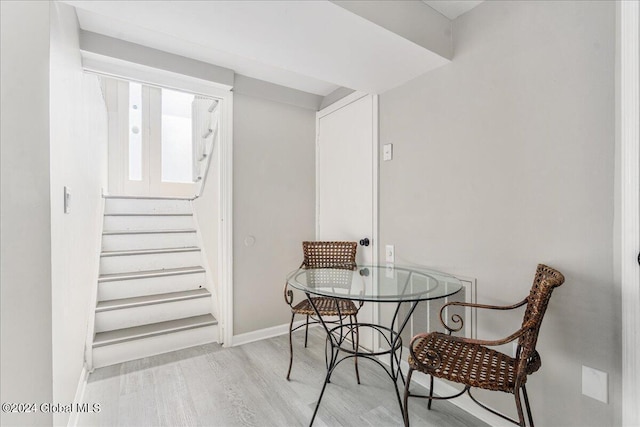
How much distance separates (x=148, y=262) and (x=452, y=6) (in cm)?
325

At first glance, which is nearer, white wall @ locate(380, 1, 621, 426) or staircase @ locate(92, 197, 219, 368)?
white wall @ locate(380, 1, 621, 426)

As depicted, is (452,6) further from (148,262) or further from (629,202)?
(148,262)

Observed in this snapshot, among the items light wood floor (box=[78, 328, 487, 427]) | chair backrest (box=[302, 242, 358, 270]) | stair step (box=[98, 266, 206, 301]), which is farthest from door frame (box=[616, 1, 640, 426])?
stair step (box=[98, 266, 206, 301])

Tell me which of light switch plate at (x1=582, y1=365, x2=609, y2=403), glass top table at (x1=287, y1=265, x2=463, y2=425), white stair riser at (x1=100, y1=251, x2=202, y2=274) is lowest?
light switch plate at (x1=582, y1=365, x2=609, y2=403)

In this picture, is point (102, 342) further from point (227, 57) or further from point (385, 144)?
point (385, 144)

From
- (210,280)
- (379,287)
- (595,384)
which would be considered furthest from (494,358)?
(210,280)

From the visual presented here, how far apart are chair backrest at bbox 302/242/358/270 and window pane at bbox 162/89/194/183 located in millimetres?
3520

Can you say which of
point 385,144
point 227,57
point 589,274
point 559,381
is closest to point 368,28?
point 385,144

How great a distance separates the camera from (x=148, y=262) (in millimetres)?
2902

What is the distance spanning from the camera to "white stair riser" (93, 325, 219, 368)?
2.22 metres

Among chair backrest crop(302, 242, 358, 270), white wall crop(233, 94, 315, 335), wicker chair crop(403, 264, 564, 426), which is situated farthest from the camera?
white wall crop(233, 94, 315, 335)

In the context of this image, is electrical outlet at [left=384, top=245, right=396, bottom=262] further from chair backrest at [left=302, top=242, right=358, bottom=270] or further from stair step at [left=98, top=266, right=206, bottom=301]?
stair step at [left=98, top=266, right=206, bottom=301]

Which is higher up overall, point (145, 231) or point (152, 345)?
point (145, 231)

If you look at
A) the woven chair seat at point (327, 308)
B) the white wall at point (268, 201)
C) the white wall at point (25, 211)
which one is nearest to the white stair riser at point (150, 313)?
the white wall at point (268, 201)
